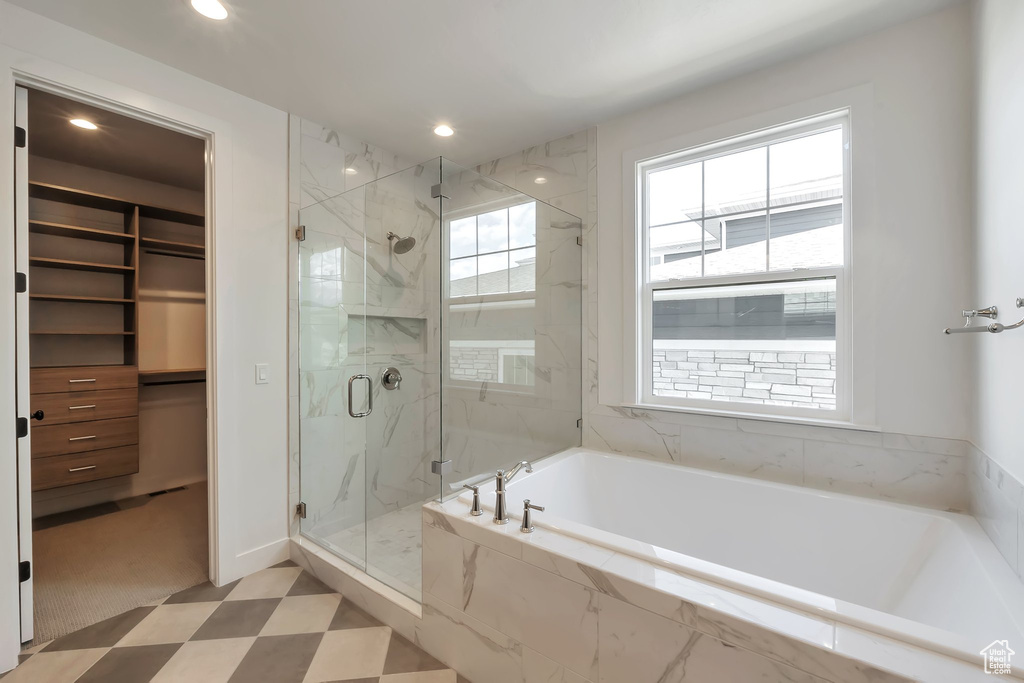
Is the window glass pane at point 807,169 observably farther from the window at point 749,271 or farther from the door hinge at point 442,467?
the door hinge at point 442,467

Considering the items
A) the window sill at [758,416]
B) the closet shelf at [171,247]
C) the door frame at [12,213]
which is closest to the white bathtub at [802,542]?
the window sill at [758,416]

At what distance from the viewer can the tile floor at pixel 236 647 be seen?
1.60 metres

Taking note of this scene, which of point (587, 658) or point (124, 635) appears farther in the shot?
point (124, 635)

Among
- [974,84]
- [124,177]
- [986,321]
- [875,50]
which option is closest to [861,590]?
[986,321]

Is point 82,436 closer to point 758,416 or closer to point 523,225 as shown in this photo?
point 523,225

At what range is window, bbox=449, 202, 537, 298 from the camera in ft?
6.54

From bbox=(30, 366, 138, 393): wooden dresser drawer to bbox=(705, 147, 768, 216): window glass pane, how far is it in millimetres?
3894

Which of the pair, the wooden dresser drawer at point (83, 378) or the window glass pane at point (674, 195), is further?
the wooden dresser drawer at point (83, 378)

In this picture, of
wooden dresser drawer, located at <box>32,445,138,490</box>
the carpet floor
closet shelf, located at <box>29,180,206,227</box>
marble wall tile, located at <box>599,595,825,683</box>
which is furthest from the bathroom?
wooden dresser drawer, located at <box>32,445,138,490</box>

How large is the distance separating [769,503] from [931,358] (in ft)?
2.70

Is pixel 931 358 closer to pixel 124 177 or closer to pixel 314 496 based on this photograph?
pixel 314 496

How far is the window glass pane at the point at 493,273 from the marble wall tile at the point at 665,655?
4.40ft

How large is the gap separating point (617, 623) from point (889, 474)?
4.51ft

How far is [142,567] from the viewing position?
2.37 m
